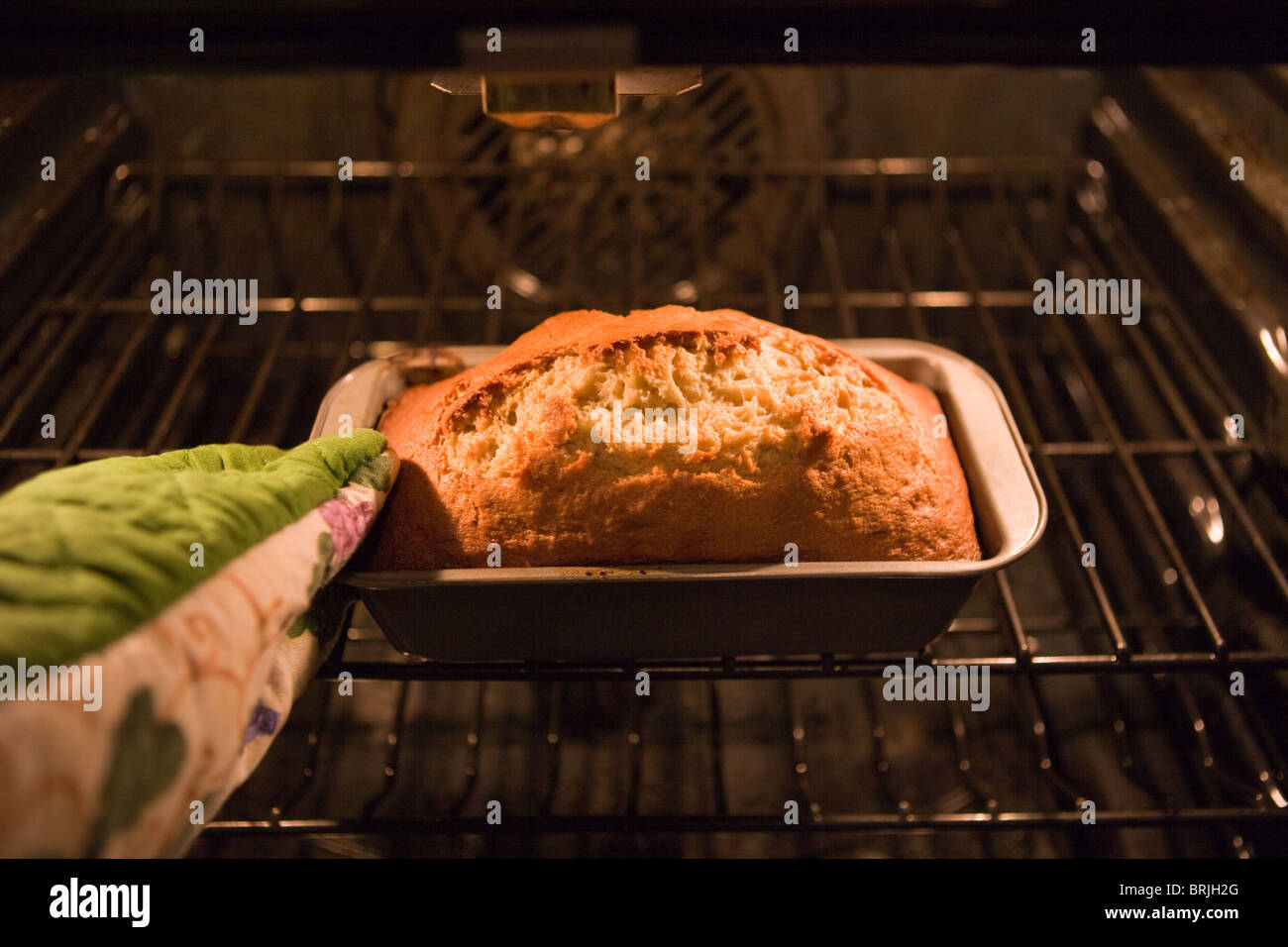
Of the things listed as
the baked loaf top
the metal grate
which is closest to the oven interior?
the metal grate

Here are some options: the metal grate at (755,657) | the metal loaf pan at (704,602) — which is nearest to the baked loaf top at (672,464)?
the metal loaf pan at (704,602)

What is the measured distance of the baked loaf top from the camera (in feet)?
2.84

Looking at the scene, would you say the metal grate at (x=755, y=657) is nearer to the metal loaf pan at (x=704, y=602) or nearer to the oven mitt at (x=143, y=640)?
the metal loaf pan at (x=704, y=602)

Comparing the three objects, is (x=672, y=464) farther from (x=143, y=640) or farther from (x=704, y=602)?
(x=143, y=640)

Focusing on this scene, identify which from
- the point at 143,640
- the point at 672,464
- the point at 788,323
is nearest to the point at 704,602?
the point at 672,464

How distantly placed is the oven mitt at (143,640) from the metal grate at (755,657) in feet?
0.67

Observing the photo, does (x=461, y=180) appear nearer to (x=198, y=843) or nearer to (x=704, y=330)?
(x=704, y=330)

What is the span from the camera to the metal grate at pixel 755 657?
1.09 metres

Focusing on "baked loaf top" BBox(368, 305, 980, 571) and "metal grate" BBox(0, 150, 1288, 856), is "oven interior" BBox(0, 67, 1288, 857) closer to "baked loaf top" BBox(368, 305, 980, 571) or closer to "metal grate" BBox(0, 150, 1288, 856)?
"metal grate" BBox(0, 150, 1288, 856)

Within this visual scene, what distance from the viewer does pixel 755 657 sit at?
3.50 feet

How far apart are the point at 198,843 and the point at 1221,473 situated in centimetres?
145

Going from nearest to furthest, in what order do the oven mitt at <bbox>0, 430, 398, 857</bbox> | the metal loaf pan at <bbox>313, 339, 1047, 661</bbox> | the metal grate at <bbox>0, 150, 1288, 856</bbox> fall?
the oven mitt at <bbox>0, 430, 398, 857</bbox>
the metal loaf pan at <bbox>313, 339, 1047, 661</bbox>
the metal grate at <bbox>0, 150, 1288, 856</bbox>

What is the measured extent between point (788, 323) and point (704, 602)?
2.91ft

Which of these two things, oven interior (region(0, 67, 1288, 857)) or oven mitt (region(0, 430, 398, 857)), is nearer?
oven mitt (region(0, 430, 398, 857))
